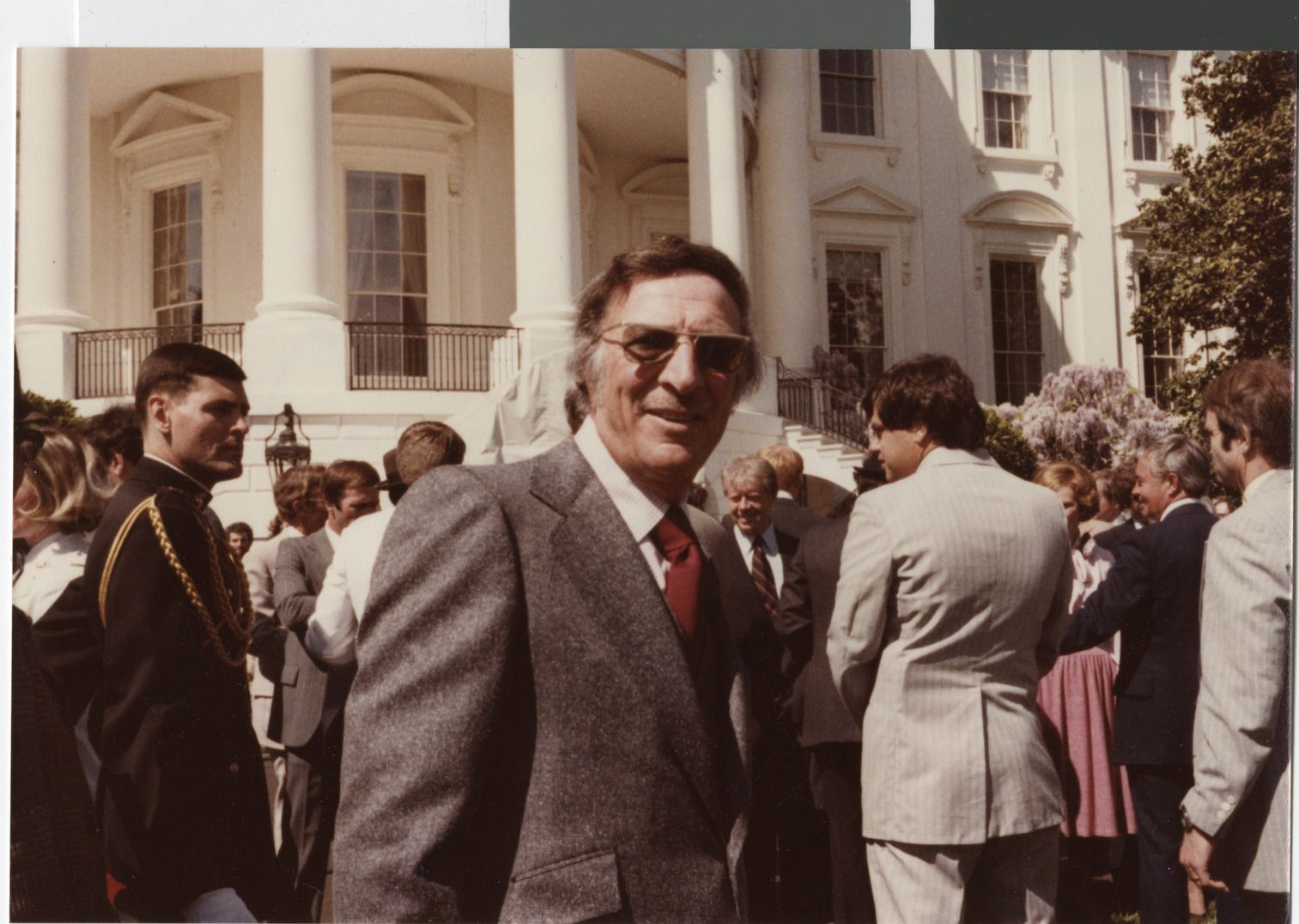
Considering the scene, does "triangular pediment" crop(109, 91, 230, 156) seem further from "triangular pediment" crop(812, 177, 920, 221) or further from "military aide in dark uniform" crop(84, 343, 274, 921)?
"military aide in dark uniform" crop(84, 343, 274, 921)

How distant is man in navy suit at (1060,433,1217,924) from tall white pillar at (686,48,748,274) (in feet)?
18.5

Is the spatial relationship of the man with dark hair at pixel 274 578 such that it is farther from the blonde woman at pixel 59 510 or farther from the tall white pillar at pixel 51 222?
the tall white pillar at pixel 51 222

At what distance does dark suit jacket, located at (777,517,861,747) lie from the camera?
3.68 m

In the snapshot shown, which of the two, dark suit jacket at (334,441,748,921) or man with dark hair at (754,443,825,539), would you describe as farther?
man with dark hair at (754,443,825,539)

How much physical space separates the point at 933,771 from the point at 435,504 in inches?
62.1

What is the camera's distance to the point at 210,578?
299cm

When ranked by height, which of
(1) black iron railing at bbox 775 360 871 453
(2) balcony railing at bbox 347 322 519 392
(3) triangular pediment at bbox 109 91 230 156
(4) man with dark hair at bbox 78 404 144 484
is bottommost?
(4) man with dark hair at bbox 78 404 144 484

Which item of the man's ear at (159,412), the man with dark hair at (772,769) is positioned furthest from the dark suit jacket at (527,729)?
the man with dark hair at (772,769)

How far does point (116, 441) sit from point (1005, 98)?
427 centimetres

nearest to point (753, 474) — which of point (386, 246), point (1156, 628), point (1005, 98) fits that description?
point (1156, 628)

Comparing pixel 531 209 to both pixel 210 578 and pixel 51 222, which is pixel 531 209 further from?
pixel 210 578

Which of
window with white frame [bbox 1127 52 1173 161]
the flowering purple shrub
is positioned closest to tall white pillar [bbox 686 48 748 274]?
the flowering purple shrub

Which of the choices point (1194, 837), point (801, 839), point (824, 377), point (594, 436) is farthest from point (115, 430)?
point (824, 377)

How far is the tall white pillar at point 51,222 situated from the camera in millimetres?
4531
